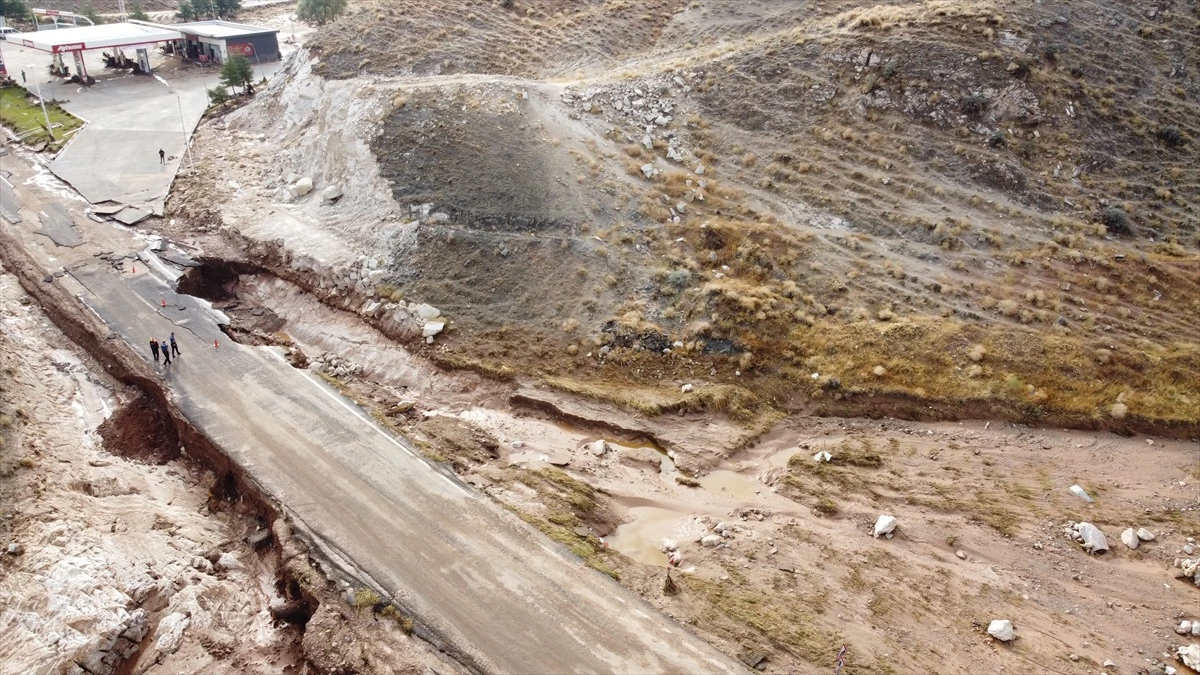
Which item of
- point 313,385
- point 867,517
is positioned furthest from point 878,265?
point 313,385

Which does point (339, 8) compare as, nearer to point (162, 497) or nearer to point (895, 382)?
point (162, 497)

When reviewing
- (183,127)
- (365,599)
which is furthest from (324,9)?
(365,599)

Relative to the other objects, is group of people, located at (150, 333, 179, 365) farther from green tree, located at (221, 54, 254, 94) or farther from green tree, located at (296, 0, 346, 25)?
green tree, located at (296, 0, 346, 25)

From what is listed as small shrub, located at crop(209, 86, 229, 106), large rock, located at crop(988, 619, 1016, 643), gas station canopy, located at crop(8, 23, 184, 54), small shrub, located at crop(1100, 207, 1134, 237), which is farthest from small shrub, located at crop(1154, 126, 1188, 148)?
gas station canopy, located at crop(8, 23, 184, 54)

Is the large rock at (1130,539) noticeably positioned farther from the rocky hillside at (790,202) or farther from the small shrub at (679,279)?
the small shrub at (679,279)

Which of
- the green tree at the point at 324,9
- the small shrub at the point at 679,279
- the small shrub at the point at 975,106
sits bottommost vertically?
the small shrub at the point at 679,279

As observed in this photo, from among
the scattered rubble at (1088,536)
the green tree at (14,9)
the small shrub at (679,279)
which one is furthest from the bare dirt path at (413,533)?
the green tree at (14,9)
